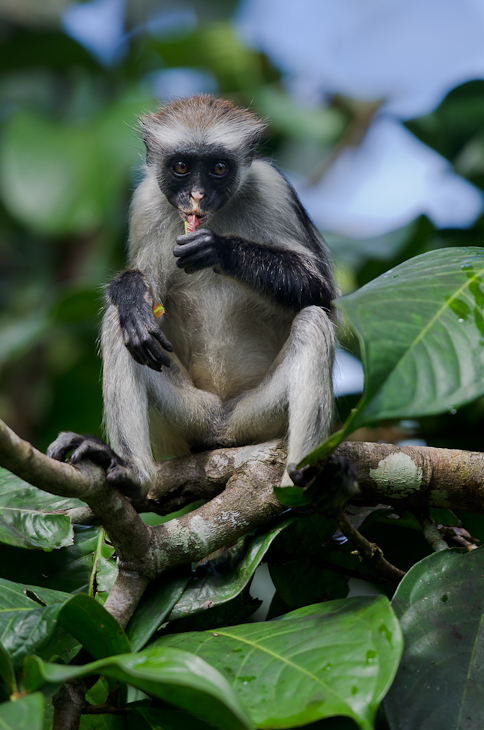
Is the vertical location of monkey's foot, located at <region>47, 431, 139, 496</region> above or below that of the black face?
below

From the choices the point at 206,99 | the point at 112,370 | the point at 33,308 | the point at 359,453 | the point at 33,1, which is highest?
the point at 33,1

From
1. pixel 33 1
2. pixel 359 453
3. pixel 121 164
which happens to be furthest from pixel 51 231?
pixel 33 1

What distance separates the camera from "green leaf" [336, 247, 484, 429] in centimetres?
157

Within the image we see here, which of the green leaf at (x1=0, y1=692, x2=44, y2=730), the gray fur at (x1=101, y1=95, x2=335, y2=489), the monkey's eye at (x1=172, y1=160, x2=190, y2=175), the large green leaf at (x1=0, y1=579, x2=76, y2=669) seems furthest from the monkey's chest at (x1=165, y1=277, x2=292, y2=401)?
the green leaf at (x1=0, y1=692, x2=44, y2=730)

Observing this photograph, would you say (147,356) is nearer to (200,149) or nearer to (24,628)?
(24,628)

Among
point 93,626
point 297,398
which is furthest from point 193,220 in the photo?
point 93,626

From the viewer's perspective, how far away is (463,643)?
203 cm

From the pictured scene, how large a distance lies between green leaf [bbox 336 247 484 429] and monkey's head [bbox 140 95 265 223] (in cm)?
161

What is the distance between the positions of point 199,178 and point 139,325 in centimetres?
104

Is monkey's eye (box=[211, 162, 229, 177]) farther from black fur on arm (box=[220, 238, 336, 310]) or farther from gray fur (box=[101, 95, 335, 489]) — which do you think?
black fur on arm (box=[220, 238, 336, 310])

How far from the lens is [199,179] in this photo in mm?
3484

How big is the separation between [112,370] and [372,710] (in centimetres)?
181

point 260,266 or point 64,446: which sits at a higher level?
point 260,266

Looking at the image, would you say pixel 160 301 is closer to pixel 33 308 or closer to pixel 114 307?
pixel 114 307
